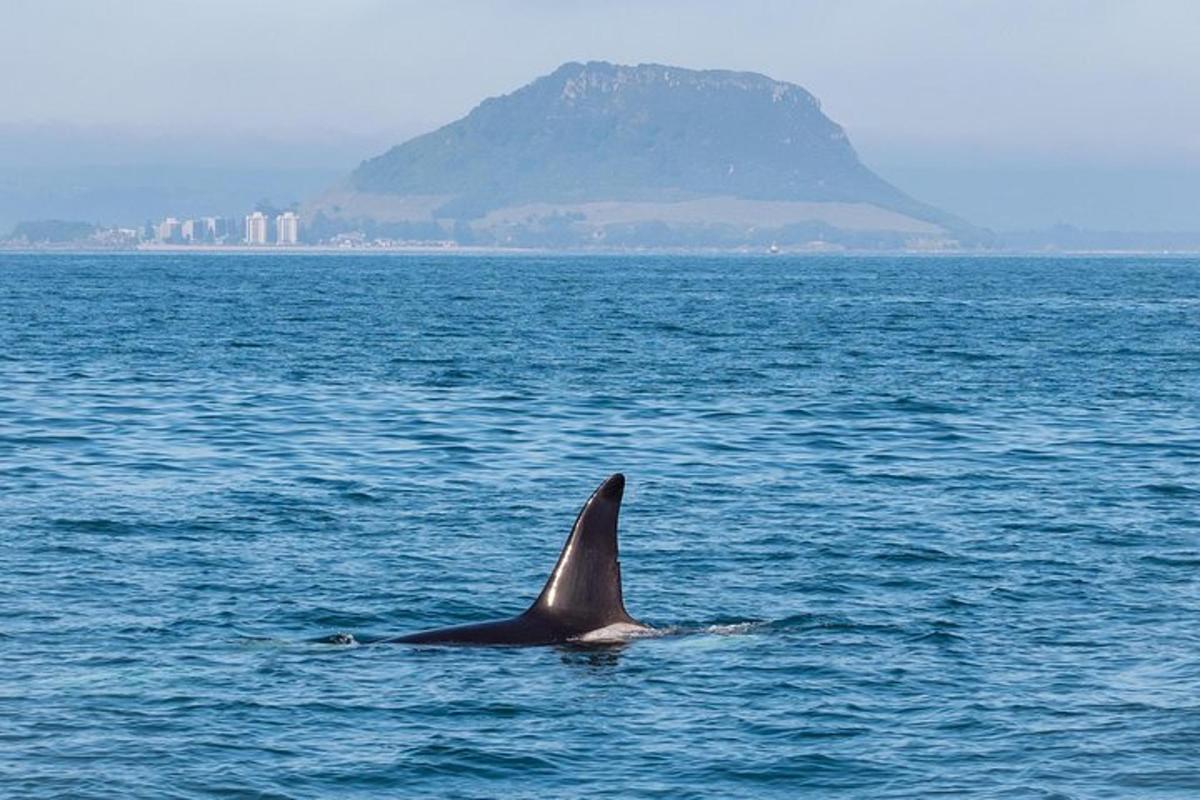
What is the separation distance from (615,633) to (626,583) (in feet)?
10.6

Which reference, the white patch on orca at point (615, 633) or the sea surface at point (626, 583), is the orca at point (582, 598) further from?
the sea surface at point (626, 583)

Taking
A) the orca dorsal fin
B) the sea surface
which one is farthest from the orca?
the sea surface

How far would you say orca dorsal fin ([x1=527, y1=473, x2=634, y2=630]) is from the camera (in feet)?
61.1

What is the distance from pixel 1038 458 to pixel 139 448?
1599 cm

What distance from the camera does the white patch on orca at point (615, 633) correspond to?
1852 cm

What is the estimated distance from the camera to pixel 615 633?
1866cm

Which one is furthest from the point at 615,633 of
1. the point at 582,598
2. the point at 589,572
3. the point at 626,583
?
the point at 626,583

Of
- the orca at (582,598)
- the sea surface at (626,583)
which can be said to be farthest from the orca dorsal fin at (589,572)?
the sea surface at (626,583)

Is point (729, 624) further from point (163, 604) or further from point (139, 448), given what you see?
point (139, 448)

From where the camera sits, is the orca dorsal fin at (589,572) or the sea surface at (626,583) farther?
the orca dorsal fin at (589,572)

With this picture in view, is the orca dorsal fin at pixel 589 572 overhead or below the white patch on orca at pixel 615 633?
overhead

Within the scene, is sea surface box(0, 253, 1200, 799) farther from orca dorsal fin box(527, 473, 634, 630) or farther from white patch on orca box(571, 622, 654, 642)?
orca dorsal fin box(527, 473, 634, 630)

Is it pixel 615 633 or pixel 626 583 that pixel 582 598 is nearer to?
pixel 615 633

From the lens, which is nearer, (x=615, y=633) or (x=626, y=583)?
(x=615, y=633)
